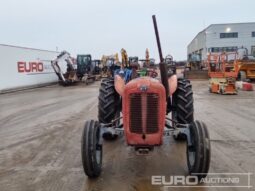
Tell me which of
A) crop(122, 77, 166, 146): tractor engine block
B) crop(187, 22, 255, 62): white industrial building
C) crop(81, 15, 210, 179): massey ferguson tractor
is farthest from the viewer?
crop(187, 22, 255, 62): white industrial building

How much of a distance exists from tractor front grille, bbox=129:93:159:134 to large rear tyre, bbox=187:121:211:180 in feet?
1.77

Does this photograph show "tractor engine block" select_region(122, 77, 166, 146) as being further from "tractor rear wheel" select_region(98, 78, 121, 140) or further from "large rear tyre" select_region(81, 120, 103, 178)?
"tractor rear wheel" select_region(98, 78, 121, 140)

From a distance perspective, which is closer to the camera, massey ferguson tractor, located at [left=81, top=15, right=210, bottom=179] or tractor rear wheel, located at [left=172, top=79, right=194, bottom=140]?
massey ferguson tractor, located at [left=81, top=15, right=210, bottom=179]

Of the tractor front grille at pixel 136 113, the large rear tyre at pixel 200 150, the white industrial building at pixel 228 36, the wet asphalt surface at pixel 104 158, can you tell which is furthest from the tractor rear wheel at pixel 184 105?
the white industrial building at pixel 228 36

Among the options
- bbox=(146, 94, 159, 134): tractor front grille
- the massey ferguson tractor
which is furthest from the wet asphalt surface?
bbox=(146, 94, 159, 134): tractor front grille

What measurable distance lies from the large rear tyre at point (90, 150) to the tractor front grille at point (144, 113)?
20.6 inches

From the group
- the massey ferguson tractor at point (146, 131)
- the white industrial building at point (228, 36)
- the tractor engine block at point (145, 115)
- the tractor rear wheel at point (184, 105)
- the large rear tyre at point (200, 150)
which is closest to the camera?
the large rear tyre at point (200, 150)

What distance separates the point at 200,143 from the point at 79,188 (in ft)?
5.50

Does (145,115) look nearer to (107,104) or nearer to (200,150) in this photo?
(200,150)

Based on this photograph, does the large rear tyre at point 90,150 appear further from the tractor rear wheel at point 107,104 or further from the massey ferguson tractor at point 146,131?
the tractor rear wheel at point 107,104

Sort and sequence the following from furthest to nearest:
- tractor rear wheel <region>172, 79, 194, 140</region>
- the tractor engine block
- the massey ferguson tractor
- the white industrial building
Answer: the white industrial building < tractor rear wheel <region>172, 79, 194, 140</region> < the tractor engine block < the massey ferguson tractor

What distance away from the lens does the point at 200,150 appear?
14.5 ft

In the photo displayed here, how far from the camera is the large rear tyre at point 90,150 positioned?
179 inches

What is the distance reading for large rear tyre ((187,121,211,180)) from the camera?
173 inches
